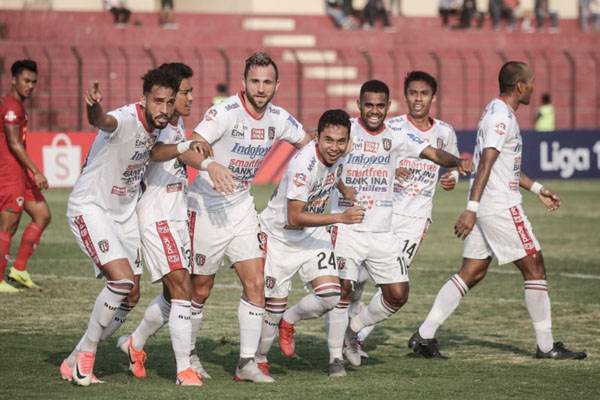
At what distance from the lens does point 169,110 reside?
8.06 metres

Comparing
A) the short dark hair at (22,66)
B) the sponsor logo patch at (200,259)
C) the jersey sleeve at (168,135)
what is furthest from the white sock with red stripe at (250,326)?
the short dark hair at (22,66)

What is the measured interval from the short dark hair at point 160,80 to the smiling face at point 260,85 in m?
0.65

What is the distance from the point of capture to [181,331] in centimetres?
809

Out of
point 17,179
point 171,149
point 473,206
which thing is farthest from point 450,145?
point 17,179

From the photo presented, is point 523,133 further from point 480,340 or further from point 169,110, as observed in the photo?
point 169,110

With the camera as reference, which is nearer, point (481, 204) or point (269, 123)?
point (269, 123)

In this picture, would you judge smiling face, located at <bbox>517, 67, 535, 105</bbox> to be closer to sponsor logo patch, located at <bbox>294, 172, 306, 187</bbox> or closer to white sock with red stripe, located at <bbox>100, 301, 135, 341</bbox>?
sponsor logo patch, located at <bbox>294, 172, 306, 187</bbox>

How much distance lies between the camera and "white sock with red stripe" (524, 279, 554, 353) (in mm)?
9297

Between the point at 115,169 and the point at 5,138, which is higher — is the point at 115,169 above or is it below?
below

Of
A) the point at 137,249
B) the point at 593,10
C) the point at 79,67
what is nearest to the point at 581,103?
the point at 593,10

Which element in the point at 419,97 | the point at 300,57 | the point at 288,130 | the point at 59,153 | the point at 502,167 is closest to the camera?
the point at 288,130

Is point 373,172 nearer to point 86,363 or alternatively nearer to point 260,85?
point 260,85

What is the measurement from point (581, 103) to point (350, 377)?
31146 millimetres

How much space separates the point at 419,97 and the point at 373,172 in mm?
1174
